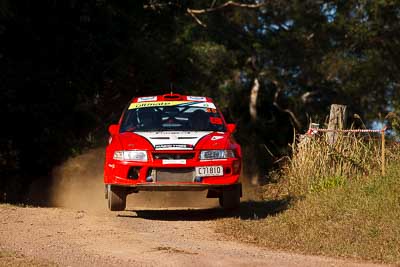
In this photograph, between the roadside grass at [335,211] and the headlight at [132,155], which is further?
the headlight at [132,155]

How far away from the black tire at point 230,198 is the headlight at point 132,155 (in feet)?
4.54

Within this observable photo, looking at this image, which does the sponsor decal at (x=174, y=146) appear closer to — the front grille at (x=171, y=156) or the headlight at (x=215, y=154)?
the front grille at (x=171, y=156)

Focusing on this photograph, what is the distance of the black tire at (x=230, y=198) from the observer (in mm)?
12781

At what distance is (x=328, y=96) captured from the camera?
40.1m

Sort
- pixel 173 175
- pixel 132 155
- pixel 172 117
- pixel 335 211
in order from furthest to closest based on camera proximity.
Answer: pixel 172 117
pixel 132 155
pixel 173 175
pixel 335 211

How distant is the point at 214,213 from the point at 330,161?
2.33 m

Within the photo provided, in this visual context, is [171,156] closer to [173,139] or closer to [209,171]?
[173,139]

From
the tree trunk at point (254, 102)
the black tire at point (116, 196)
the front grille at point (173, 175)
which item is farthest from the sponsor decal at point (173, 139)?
the tree trunk at point (254, 102)

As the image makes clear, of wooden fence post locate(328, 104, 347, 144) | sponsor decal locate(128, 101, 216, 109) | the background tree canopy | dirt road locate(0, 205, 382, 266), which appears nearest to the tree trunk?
the background tree canopy

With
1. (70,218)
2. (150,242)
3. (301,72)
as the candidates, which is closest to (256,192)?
(70,218)

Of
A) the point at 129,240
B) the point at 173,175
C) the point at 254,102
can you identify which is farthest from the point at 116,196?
the point at 254,102

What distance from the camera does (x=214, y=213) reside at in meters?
13.6

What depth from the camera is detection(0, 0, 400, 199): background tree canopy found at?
1911 centimetres

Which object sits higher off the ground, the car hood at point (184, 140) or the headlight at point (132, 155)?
→ the car hood at point (184, 140)
